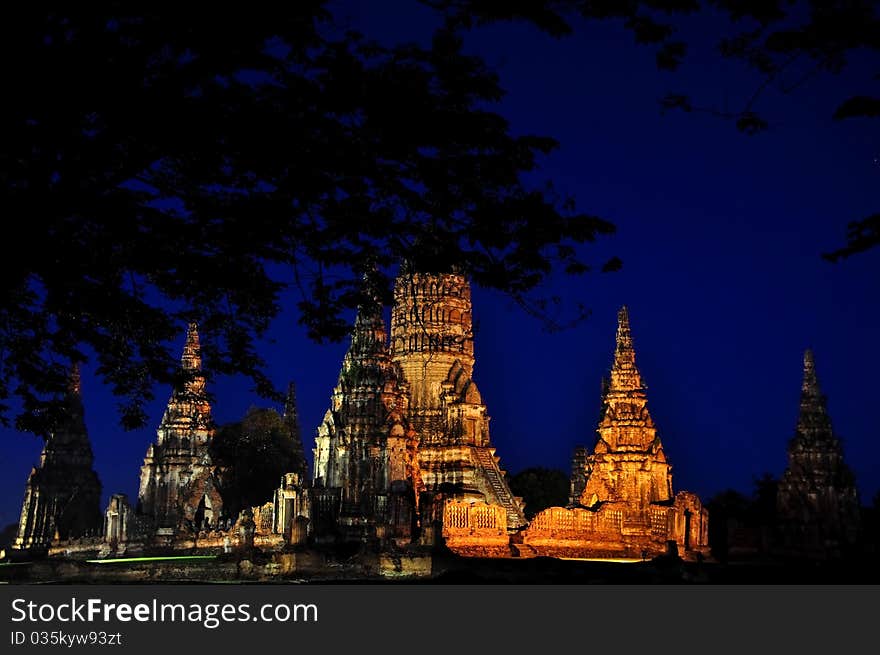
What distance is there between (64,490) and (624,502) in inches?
1155

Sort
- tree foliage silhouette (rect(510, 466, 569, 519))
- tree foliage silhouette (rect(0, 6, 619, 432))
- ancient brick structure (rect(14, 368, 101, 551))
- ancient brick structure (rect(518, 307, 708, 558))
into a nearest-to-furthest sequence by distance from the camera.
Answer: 1. tree foliage silhouette (rect(0, 6, 619, 432))
2. ancient brick structure (rect(518, 307, 708, 558))
3. ancient brick structure (rect(14, 368, 101, 551))
4. tree foliage silhouette (rect(510, 466, 569, 519))

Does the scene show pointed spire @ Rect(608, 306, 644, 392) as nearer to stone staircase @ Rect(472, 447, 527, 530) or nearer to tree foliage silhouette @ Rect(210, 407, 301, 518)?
stone staircase @ Rect(472, 447, 527, 530)

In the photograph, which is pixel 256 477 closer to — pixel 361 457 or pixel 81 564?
pixel 361 457

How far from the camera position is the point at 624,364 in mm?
43562

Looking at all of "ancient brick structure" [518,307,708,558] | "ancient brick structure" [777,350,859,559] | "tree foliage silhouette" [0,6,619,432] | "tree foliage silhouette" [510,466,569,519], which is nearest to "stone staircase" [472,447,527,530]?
"ancient brick structure" [518,307,708,558]

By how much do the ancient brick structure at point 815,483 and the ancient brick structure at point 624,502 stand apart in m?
5.97

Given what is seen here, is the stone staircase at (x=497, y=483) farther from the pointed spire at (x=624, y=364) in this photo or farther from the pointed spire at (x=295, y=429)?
the pointed spire at (x=295, y=429)

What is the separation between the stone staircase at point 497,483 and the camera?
4272 cm

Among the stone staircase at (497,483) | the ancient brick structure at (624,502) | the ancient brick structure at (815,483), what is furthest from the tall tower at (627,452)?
the ancient brick structure at (815,483)

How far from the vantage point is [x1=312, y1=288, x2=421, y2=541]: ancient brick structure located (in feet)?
131

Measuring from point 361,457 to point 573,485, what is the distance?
11671 millimetres

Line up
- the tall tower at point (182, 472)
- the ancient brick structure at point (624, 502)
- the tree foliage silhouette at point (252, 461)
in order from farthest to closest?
the tree foliage silhouette at point (252, 461) < the tall tower at point (182, 472) < the ancient brick structure at point (624, 502)

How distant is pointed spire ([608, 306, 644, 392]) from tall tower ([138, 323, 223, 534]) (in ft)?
55.1

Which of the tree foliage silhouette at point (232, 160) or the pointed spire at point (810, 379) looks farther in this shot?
the pointed spire at point (810, 379)
